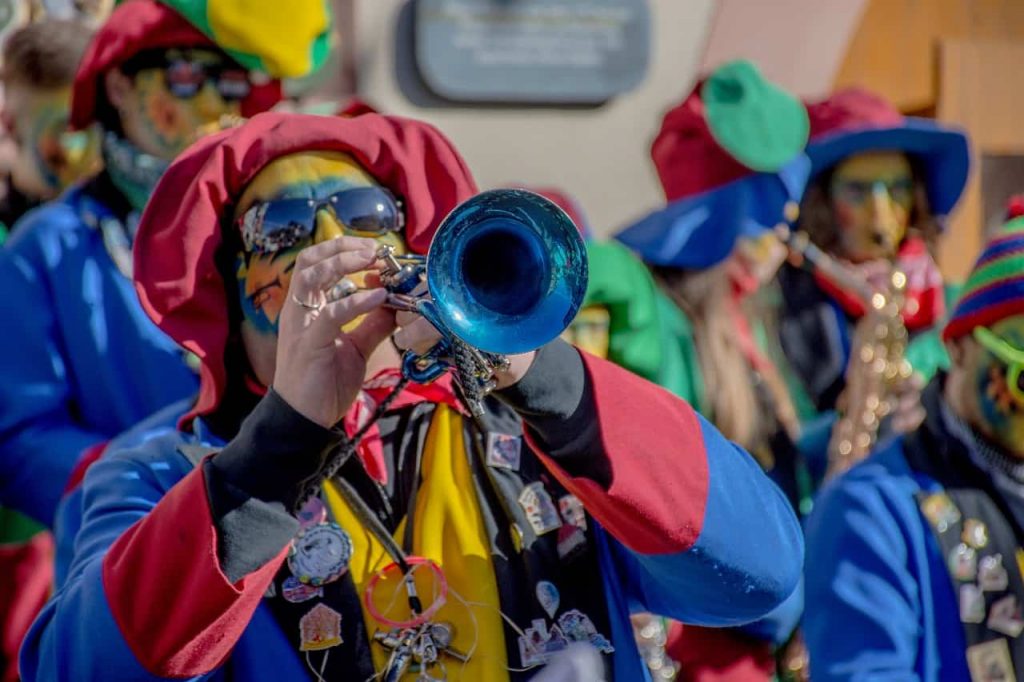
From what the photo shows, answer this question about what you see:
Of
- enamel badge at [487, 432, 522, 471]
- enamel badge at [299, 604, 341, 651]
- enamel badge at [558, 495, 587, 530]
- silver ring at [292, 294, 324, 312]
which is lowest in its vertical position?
enamel badge at [299, 604, 341, 651]

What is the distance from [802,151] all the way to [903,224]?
15.8 inches

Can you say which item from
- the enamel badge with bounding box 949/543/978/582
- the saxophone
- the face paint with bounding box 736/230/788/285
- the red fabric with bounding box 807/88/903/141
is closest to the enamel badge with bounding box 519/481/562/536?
the enamel badge with bounding box 949/543/978/582

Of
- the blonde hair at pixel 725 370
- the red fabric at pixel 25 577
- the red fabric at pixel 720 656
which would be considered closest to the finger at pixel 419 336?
the red fabric at pixel 720 656

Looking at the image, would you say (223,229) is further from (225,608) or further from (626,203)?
(626,203)

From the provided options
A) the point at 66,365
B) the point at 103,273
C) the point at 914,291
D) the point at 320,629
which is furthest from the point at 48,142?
the point at 320,629

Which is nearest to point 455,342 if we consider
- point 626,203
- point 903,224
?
point 903,224

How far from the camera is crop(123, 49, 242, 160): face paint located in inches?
149

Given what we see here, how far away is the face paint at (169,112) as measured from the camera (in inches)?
149

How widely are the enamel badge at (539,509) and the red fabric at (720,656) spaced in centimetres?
158

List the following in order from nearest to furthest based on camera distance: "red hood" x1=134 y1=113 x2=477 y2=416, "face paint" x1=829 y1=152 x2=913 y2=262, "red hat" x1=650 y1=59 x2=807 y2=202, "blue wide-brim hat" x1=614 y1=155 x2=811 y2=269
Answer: "red hood" x1=134 y1=113 x2=477 y2=416 → "blue wide-brim hat" x1=614 y1=155 x2=811 y2=269 → "red hat" x1=650 y1=59 x2=807 y2=202 → "face paint" x1=829 y1=152 x2=913 y2=262

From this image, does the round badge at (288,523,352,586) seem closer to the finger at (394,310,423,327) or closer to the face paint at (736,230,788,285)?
the finger at (394,310,423,327)

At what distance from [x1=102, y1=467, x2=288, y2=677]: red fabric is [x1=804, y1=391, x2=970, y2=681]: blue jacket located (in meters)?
1.28

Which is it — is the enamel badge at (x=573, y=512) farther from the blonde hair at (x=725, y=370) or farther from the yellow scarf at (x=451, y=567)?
the blonde hair at (x=725, y=370)

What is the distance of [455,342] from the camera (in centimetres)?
191
